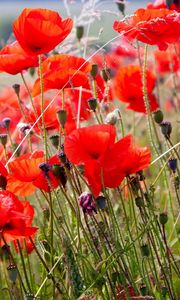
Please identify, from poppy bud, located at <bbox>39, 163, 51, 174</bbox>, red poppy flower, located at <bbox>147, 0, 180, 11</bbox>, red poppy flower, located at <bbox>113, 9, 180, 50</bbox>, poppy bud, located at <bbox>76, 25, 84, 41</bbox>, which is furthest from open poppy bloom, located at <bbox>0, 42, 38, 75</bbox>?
poppy bud, located at <bbox>76, 25, 84, 41</bbox>

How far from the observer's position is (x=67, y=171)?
1.34 meters

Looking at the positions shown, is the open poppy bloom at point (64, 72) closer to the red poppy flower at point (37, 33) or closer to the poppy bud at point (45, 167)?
the red poppy flower at point (37, 33)

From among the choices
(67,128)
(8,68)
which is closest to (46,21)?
(8,68)

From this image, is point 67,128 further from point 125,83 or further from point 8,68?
point 8,68

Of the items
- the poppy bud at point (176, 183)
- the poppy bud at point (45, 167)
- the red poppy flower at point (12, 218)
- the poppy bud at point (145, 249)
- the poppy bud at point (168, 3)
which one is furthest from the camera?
the poppy bud at point (168, 3)

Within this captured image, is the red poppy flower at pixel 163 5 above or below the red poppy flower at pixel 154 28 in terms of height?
above

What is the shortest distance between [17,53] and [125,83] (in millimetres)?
639

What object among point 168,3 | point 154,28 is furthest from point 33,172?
point 168,3

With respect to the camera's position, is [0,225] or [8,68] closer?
[0,225]

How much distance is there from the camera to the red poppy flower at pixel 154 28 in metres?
1.54

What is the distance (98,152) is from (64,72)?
0.26 m

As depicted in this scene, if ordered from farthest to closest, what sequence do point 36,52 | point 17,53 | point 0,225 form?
point 17,53 < point 36,52 < point 0,225

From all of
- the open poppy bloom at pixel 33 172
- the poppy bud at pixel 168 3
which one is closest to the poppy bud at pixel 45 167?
the open poppy bloom at pixel 33 172

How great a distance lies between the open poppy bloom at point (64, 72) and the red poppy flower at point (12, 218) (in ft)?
0.88
